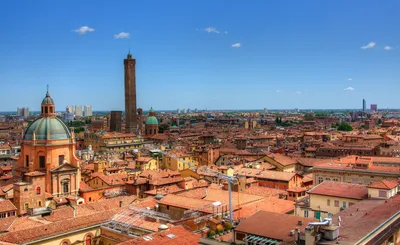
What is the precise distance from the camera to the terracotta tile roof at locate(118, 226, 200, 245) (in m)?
19.1

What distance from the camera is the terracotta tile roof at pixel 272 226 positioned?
1641 cm

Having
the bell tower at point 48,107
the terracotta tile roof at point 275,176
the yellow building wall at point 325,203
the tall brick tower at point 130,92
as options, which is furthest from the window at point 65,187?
the tall brick tower at point 130,92

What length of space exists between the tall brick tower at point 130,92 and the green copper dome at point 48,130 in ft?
250

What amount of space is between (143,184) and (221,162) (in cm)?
2930

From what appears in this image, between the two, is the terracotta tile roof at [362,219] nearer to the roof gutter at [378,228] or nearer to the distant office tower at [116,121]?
the roof gutter at [378,228]

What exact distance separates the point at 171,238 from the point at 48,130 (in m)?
28.7

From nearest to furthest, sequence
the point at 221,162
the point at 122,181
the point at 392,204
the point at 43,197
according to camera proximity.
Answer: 1. the point at 392,204
2. the point at 43,197
3. the point at 122,181
4. the point at 221,162

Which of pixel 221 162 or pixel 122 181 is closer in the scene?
pixel 122 181

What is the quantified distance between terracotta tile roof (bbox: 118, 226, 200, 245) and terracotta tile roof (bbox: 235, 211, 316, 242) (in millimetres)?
3005

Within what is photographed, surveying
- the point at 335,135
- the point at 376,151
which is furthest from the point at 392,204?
the point at 335,135

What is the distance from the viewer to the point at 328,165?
43.1 metres

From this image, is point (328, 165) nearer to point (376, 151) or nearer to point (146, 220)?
point (146, 220)

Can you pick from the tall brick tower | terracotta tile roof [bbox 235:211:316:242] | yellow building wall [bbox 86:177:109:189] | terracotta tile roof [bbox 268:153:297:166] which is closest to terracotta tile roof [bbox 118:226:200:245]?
terracotta tile roof [bbox 235:211:316:242]

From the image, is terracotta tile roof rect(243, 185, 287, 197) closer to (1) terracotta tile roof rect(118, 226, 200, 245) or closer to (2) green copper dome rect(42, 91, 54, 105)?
(1) terracotta tile roof rect(118, 226, 200, 245)
